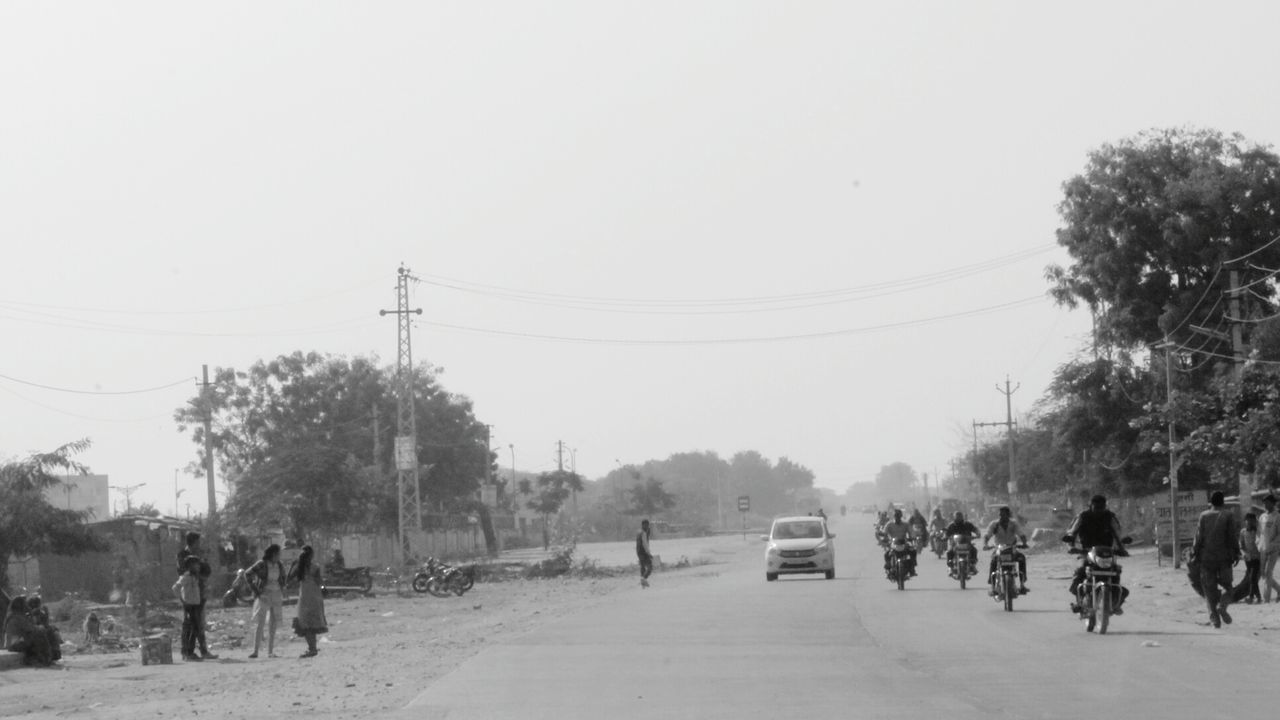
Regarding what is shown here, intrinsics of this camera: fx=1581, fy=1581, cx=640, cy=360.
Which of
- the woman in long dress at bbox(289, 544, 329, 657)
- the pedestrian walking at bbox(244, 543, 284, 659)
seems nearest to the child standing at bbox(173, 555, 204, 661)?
the pedestrian walking at bbox(244, 543, 284, 659)

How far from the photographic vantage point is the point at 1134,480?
52375 mm

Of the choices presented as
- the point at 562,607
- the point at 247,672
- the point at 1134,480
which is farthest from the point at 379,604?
the point at 1134,480

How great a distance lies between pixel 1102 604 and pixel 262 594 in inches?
469

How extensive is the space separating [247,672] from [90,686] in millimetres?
1846

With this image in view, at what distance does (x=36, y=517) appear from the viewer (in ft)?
111

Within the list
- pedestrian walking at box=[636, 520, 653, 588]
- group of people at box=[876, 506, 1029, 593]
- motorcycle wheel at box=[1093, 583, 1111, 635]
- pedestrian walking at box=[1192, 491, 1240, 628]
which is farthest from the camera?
pedestrian walking at box=[636, 520, 653, 588]

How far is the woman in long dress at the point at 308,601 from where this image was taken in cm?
2286

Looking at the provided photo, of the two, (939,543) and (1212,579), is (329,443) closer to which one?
(939,543)

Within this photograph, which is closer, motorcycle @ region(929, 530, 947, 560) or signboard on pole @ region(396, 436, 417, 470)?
motorcycle @ region(929, 530, 947, 560)

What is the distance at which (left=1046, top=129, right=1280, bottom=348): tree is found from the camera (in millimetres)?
46000

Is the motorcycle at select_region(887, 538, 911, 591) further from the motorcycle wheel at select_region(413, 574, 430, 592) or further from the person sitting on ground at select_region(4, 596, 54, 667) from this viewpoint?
the motorcycle wheel at select_region(413, 574, 430, 592)

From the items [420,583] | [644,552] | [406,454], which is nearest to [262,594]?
[644,552]

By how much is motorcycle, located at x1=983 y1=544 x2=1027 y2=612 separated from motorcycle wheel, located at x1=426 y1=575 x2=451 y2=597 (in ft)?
72.3

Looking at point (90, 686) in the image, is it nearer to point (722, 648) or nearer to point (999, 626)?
point (722, 648)
